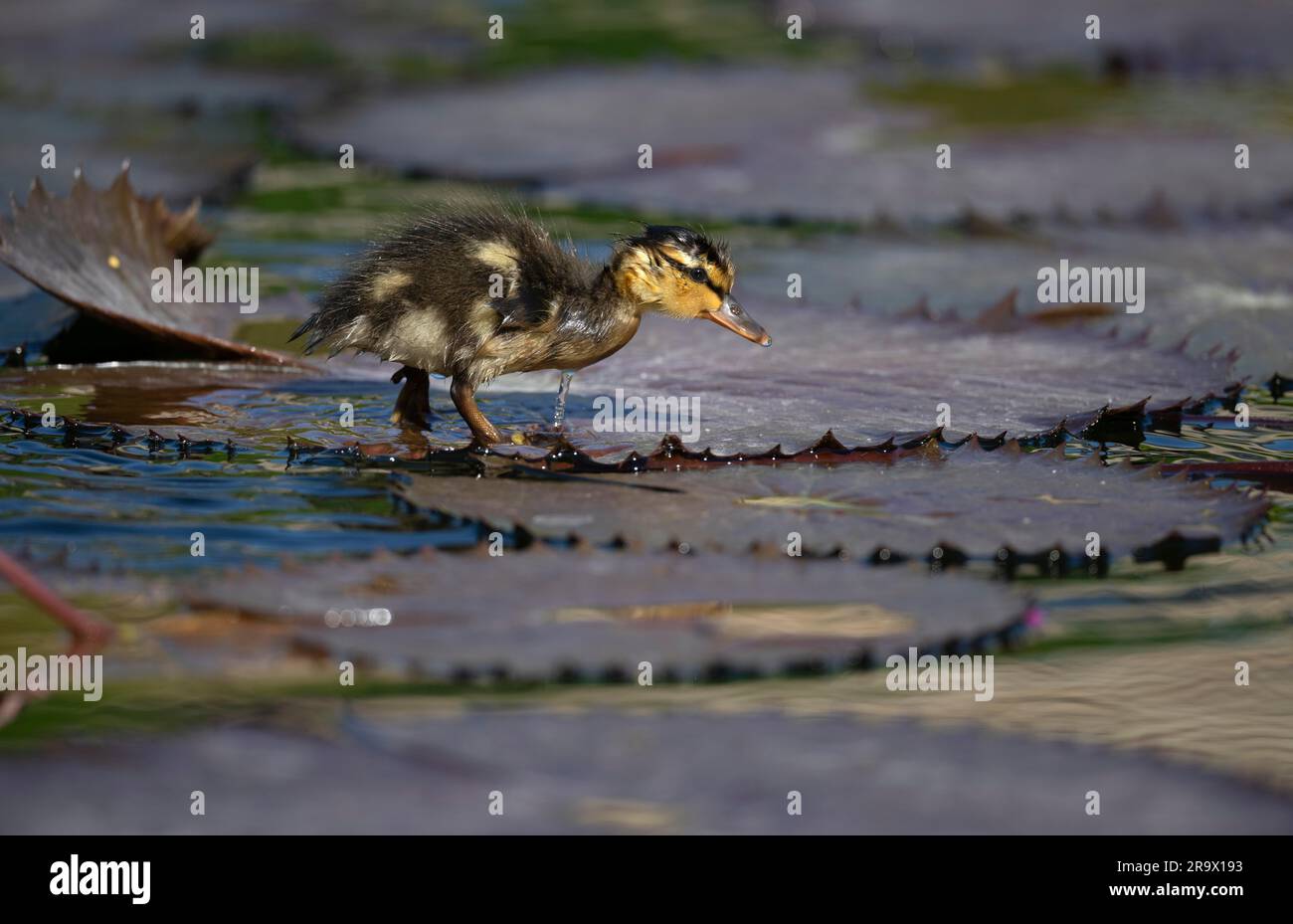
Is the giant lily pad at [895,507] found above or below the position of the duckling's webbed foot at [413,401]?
below

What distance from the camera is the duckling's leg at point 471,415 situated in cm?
358

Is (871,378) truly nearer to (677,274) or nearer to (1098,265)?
(677,274)

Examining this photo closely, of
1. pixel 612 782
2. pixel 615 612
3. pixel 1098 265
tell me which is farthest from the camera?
pixel 1098 265

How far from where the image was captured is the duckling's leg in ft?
11.7

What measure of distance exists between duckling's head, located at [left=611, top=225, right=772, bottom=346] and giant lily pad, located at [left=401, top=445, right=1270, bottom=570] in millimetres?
724

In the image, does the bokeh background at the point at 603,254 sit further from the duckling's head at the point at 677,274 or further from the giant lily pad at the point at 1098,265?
the duckling's head at the point at 677,274

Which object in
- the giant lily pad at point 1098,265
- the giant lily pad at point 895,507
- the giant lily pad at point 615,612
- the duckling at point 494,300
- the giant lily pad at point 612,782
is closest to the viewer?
the giant lily pad at point 612,782

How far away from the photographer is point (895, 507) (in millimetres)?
3064

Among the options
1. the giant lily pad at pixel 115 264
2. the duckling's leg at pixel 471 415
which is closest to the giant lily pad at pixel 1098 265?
the duckling's leg at pixel 471 415

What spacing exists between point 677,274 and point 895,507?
3.38ft

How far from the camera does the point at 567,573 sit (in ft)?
8.93

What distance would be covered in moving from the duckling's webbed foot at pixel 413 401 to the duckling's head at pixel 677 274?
1.62 feet

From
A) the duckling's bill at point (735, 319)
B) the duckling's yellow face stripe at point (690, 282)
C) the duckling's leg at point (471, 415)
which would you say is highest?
the duckling's yellow face stripe at point (690, 282)

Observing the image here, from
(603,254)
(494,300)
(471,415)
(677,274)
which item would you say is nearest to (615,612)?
(471,415)
